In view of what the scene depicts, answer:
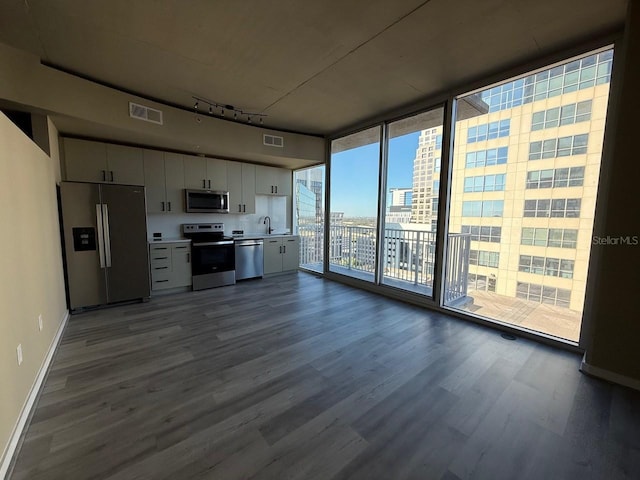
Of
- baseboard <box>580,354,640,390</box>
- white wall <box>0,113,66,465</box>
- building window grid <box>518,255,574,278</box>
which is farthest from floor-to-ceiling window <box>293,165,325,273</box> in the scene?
baseboard <box>580,354,640,390</box>

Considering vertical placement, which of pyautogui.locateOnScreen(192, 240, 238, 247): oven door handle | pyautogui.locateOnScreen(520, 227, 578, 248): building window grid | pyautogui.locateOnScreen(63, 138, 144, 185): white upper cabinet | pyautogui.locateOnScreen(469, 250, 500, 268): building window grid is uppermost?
pyautogui.locateOnScreen(63, 138, 144, 185): white upper cabinet

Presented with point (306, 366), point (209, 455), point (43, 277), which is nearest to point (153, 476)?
point (209, 455)

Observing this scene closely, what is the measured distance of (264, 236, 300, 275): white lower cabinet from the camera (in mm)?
5512

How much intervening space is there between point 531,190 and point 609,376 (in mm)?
2269

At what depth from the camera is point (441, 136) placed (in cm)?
354

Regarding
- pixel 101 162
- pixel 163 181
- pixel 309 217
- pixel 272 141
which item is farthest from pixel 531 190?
pixel 101 162

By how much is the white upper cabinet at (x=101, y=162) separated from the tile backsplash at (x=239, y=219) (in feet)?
2.55

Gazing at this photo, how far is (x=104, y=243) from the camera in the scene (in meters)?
3.60

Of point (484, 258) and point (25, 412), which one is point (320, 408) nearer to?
point (25, 412)

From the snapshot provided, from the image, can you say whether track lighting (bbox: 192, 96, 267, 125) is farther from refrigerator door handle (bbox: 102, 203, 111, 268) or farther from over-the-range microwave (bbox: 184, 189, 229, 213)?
refrigerator door handle (bbox: 102, 203, 111, 268)

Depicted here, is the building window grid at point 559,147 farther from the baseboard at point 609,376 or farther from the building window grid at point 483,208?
the baseboard at point 609,376

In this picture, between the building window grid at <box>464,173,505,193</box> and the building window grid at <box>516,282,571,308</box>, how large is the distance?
141cm

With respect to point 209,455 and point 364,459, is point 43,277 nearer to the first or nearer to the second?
point 209,455

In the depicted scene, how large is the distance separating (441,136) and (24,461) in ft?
15.2
